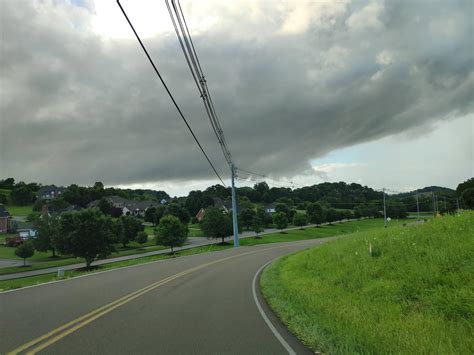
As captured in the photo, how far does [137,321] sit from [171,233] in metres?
55.3

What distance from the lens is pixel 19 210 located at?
142375 mm

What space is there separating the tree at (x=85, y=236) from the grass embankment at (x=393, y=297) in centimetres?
4089

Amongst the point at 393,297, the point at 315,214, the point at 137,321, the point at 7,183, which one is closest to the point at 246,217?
the point at 315,214

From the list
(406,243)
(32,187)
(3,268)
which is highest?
(32,187)

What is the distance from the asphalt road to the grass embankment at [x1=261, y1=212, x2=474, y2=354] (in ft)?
2.72

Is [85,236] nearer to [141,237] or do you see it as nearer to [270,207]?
[141,237]

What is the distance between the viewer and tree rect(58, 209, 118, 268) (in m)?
49.6

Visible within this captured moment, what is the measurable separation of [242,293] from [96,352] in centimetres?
728

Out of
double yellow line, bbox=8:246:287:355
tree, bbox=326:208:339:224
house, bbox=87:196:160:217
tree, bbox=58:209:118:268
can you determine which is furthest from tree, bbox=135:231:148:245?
house, bbox=87:196:160:217

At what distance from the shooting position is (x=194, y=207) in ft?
485

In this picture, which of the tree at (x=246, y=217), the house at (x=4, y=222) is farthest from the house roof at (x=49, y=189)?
the tree at (x=246, y=217)

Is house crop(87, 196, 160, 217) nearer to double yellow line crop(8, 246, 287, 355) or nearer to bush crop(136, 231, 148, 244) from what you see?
bush crop(136, 231, 148, 244)

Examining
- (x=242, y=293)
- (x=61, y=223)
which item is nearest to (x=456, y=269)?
(x=242, y=293)

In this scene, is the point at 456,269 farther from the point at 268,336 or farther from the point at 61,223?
the point at 61,223
